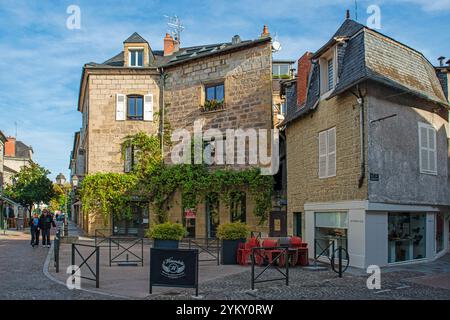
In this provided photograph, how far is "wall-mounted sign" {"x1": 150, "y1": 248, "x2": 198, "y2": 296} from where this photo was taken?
9.06 metres

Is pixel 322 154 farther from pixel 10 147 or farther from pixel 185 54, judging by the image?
pixel 10 147

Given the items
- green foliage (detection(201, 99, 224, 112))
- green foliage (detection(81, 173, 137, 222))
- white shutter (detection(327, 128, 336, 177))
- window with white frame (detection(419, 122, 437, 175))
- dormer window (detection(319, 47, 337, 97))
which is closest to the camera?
window with white frame (detection(419, 122, 437, 175))

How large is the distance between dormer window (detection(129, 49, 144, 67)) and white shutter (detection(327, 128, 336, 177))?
1302cm

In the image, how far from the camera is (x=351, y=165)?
14.1 metres

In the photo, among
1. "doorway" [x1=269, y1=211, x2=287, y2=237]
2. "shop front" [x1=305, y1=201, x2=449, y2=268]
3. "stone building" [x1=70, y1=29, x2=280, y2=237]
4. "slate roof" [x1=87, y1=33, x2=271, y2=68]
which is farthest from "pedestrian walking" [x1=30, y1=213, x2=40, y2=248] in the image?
"shop front" [x1=305, y1=201, x2=449, y2=268]

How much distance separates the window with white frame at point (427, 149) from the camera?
596 inches

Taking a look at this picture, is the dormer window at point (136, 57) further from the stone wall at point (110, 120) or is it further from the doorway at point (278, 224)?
the doorway at point (278, 224)

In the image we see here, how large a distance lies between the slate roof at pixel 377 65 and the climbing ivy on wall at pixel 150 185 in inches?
283

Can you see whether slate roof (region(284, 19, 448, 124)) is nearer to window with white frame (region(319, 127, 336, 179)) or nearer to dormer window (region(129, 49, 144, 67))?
window with white frame (region(319, 127, 336, 179))

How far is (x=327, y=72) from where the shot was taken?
15969mm

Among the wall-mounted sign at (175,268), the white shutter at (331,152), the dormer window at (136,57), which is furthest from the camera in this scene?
the dormer window at (136,57)

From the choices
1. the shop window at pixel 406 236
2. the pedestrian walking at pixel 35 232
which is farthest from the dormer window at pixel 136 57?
the shop window at pixel 406 236

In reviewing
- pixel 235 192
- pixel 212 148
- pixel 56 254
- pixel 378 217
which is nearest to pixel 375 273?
pixel 378 217
